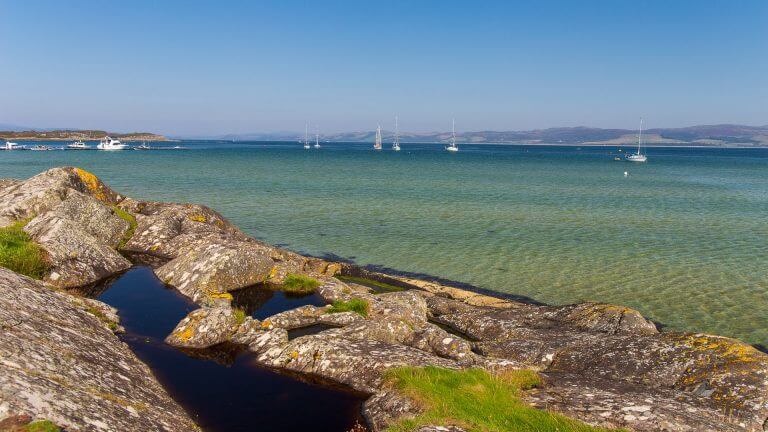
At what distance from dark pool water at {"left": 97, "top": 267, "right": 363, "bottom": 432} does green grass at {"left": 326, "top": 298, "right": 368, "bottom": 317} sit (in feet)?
13.2

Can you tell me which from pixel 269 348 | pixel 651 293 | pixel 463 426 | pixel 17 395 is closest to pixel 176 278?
pixel 269 348

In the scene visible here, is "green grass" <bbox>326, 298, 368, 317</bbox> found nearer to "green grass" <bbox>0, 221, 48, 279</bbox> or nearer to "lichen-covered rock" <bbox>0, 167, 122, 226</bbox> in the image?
"green grass" <bbox>0, 221, 48, 279</bbox>

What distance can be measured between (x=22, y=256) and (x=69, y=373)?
10.6 meters

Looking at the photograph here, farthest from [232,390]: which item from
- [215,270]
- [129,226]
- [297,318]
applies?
[129,226]

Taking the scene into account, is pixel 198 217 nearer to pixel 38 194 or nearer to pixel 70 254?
pixel 38 194

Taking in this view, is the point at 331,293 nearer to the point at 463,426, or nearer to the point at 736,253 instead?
the point at 463,426

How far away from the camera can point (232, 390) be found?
10.8 meters

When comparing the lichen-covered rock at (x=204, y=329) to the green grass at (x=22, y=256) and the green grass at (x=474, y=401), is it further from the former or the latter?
the green grass at (x=22, y=256)

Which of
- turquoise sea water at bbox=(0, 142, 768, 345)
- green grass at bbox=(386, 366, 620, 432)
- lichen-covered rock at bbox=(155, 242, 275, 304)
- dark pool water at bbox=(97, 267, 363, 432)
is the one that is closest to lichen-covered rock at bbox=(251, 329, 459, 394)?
dark pool water at bbox=(97, 267, 363, 432)

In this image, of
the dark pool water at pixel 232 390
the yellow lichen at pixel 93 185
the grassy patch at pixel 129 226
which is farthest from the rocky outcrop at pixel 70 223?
the dark pool water at pixel 232 390

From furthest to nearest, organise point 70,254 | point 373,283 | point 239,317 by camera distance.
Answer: point 373,283 → point 70,254 → point 239,317

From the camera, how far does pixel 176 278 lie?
18.2 metres

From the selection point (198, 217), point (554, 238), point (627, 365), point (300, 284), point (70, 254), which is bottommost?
point (554, 238)

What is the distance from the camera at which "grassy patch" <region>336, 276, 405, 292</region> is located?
72.6ft
